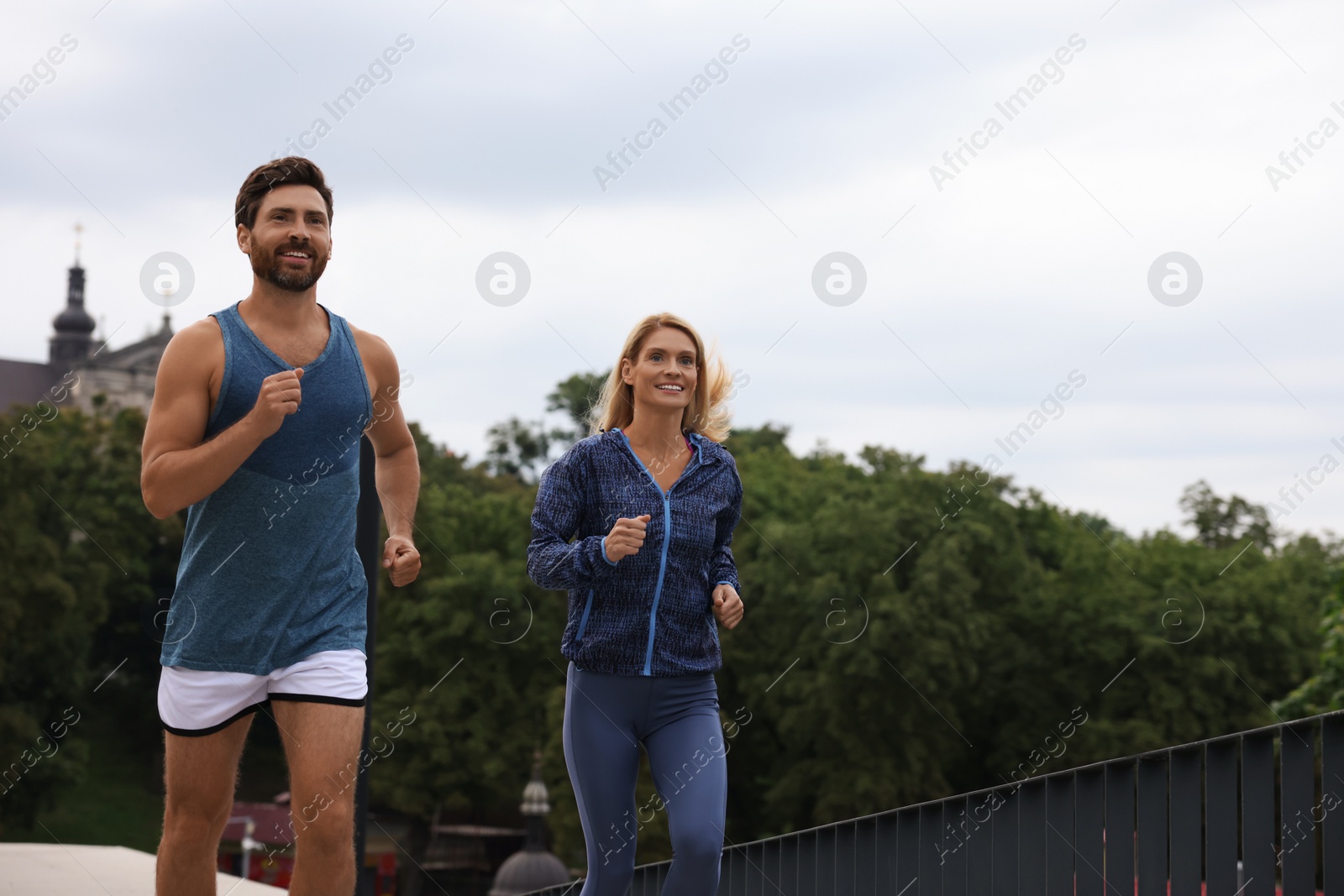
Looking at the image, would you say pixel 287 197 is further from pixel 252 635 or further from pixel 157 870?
pixel 157 870

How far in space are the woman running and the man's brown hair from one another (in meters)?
1.06

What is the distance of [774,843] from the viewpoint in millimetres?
7637

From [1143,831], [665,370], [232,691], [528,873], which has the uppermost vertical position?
[665,370]

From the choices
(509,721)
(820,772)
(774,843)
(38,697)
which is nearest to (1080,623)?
(820,772)

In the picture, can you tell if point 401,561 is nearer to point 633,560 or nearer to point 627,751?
point 633,560

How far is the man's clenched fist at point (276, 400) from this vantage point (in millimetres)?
3711

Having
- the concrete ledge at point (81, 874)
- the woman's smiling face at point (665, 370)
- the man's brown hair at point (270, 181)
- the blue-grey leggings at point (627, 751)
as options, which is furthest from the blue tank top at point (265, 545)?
the concrete ledge at point (81, 874)

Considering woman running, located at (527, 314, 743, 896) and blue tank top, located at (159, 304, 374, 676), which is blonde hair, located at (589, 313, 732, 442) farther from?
blue tank top, located at (159, 304, 374, 676)

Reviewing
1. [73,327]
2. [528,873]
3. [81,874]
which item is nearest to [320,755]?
[81,874]

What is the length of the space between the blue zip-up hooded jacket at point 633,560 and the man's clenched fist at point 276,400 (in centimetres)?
98

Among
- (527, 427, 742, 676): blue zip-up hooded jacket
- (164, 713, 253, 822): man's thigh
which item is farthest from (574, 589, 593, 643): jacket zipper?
(164, 713, 253, 822): man's thigh

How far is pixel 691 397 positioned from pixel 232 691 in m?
1.70

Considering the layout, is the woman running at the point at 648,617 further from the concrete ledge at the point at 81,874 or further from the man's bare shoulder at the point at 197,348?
the concrete ledge at the point at 81,874

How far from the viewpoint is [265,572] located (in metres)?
3.98
